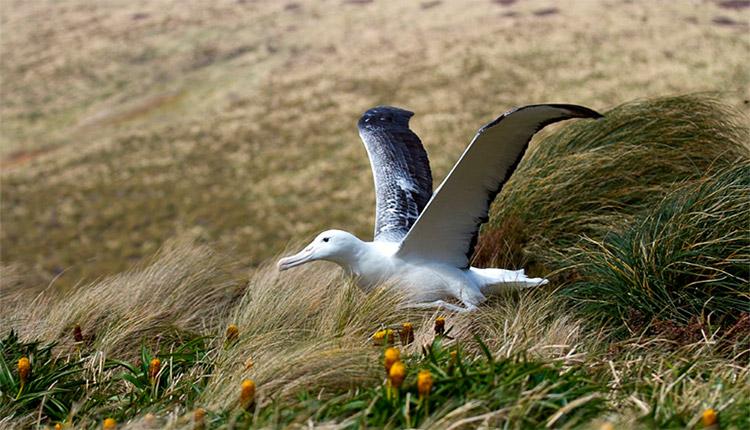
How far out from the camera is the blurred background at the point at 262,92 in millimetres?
20500

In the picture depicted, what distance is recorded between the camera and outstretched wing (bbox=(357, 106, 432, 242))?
561cm

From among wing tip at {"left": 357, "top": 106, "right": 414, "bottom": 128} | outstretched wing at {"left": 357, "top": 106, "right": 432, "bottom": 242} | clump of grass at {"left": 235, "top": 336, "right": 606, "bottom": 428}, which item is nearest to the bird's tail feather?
outstretched wing at {"left": 357, "top": 106, "right": 432, "bottom": 242}

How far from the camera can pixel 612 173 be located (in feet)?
18.9

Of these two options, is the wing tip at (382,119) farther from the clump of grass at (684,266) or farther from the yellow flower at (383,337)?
the yellow flower at (383,337)

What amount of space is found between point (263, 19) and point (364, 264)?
36251mm

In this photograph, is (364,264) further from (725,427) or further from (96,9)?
(96,9)

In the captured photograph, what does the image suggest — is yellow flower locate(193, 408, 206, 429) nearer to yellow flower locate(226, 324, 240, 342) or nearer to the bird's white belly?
yellow flower locate(226, 324, 240, 342)

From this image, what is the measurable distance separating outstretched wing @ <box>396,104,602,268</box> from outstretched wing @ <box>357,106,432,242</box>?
666mm

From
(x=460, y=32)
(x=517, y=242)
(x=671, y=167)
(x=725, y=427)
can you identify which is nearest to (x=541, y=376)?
(x=725, y=427)

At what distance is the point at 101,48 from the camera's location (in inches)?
1467

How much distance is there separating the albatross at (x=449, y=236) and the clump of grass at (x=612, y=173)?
2.33 feet

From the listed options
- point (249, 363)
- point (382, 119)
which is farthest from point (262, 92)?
point (249, 363)

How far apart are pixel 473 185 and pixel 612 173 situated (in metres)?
1.73

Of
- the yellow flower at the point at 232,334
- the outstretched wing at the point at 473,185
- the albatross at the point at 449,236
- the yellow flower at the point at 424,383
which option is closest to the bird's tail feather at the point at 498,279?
the albatross at the point at 449,236
